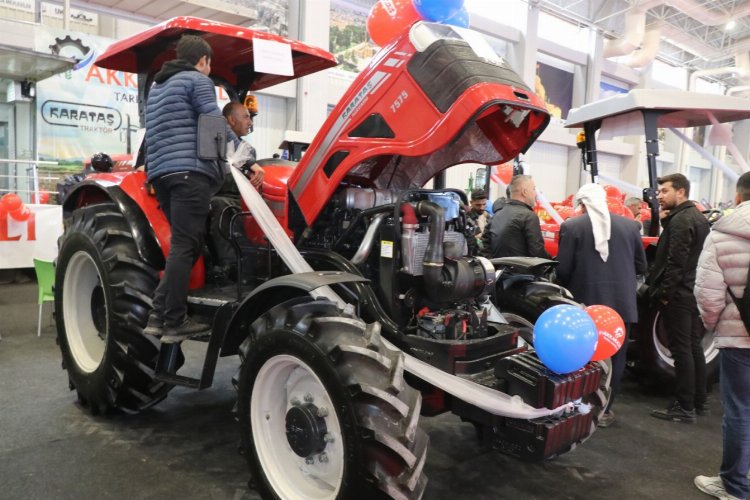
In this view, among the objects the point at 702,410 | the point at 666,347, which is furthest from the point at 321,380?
the point at 666,347

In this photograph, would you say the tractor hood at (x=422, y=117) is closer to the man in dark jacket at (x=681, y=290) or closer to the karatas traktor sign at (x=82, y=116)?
the man in dark jacket at (x=681, y=290)

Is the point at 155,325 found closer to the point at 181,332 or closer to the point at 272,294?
the point at 181,332

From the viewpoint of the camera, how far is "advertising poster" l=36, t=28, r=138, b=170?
354 inches

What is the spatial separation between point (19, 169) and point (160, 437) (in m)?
7.89

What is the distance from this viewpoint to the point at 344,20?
12711mm

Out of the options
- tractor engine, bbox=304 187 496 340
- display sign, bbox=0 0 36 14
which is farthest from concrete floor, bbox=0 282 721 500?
display sign, bbox=0 0 36 14

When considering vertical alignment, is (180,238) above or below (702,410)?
above

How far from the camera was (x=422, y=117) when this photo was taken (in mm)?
2316

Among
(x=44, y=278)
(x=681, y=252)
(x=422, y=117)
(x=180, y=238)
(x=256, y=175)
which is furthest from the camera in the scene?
(x=44, y=278)

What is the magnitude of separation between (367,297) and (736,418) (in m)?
1.98

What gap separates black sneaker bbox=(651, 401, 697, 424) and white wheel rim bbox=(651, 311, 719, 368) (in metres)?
0.60

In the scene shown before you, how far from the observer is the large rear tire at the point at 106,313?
9.96ft

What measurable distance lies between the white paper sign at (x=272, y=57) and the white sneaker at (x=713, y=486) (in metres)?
3.09

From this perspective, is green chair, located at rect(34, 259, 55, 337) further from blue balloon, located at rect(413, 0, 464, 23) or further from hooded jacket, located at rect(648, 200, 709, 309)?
hooded jacket, located at rect(648, 200, 709, 309)
